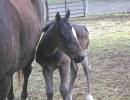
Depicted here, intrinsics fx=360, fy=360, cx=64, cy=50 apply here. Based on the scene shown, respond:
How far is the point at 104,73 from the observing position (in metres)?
6.36

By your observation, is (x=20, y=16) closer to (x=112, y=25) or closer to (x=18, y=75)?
(x=18, y=75)

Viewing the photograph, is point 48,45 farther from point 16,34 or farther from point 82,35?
point 16,34

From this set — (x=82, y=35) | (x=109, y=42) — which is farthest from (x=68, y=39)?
(x=109, y=42)

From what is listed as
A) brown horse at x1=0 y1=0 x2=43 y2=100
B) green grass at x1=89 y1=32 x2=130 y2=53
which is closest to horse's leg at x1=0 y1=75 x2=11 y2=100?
brown horse at x1=0 y1=0 x2=43 y2=100

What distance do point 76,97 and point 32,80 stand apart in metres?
1.21

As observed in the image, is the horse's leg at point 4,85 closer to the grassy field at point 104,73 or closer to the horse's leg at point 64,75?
the horse's leg at point 64,75

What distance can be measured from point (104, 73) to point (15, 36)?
317cm

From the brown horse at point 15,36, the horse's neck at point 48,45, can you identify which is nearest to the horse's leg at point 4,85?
the brown horse at point 15,36

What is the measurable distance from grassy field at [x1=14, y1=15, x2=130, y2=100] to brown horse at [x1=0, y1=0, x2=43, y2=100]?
1.36 m

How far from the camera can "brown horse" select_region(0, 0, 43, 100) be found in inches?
125

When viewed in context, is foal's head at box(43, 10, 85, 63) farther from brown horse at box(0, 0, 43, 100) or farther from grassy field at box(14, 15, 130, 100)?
grassy field at box(14, 15, 130, 100)

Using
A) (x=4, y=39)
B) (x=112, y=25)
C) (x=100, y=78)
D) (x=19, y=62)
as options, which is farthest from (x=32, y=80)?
(x=112, y=25)

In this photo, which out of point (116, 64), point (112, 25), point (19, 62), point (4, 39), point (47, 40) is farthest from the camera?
point (112, 25)

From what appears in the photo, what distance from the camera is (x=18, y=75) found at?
471 centimetres
